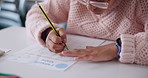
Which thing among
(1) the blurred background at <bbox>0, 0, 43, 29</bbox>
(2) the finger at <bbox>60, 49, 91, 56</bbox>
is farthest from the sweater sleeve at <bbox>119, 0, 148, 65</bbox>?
(1) the blurred background at <bbox>0, 0, 43, 29</bbox>

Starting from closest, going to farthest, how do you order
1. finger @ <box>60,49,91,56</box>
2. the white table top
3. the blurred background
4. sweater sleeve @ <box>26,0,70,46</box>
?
1. the white table top
2. finger @ <box>60,49,91,56</box>
3. sweater sleeve @ <box>26,0,70,46</box>
4. the blurred background

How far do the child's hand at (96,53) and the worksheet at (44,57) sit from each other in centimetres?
3

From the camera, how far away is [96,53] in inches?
31.7

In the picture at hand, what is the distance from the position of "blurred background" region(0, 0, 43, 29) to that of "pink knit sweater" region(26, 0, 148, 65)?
0.60 metres

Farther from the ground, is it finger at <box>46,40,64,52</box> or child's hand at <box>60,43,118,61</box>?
finger at <box>46,40,64,52</box>

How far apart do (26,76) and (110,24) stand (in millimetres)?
507

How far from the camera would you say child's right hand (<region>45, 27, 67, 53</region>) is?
0.86 metres

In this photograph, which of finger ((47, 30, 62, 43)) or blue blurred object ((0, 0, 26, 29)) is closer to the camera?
finger ((47, 30, 62, 43))

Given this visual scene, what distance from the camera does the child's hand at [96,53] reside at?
779 millimetres

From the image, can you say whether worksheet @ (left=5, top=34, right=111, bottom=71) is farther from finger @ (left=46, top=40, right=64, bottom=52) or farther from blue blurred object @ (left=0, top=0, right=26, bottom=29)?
blue blurred object @ (left=0, top=0, right=26, bottom=29)

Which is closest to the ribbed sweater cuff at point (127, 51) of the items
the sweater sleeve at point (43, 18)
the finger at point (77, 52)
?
the finger at point (77, 52)

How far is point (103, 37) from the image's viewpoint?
1.04 meters

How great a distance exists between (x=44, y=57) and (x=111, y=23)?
0.38 meters

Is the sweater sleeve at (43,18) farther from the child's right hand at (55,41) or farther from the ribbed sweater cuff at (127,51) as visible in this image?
the ribbed sweater cuff at (127,51)
